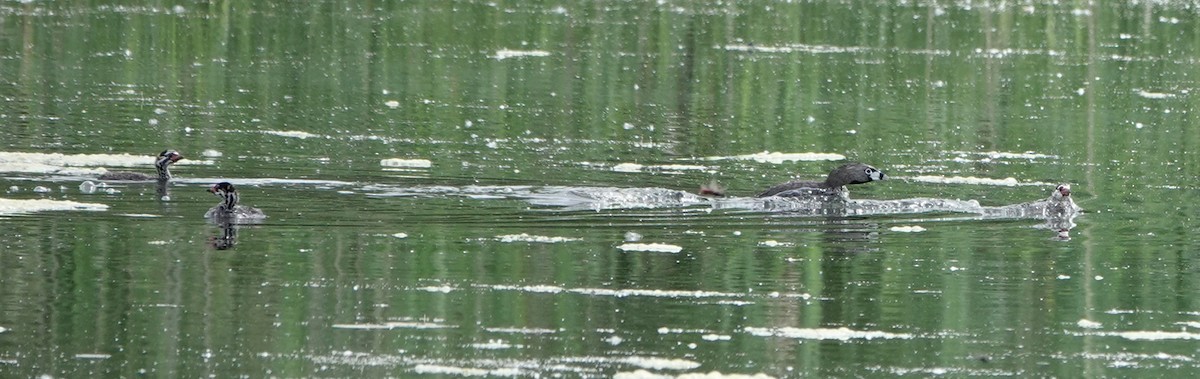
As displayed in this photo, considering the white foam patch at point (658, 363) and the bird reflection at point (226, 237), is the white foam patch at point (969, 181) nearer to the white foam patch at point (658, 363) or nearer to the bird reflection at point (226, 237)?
the bird reflection at point (226, 237)

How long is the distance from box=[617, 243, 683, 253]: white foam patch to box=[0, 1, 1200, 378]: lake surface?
0.02m

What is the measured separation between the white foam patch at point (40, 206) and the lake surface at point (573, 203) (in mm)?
42

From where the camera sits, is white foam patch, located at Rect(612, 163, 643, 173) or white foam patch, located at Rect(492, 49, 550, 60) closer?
white foam patch, located at Rect(612, 163, 643, 173)

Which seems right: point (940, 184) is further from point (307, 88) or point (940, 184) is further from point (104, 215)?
point (307, 88)

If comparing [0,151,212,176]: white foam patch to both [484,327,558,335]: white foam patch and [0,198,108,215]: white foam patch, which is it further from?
[484,327,558,335]: white foam patch

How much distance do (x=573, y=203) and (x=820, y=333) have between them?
5300mm

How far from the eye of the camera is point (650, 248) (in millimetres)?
12656

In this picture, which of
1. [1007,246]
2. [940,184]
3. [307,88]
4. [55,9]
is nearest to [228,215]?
[1007,246]

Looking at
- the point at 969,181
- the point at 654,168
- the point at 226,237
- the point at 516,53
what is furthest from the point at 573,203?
the point at 516,53

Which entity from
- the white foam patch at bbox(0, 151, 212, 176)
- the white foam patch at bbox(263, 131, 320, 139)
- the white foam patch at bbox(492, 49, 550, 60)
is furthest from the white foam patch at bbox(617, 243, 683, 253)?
the white foam patch at bbox(492, 49, 550, 60)

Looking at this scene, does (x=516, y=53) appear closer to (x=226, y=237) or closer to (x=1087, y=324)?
(x=226, y=237)

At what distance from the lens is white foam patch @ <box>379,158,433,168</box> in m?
17.0

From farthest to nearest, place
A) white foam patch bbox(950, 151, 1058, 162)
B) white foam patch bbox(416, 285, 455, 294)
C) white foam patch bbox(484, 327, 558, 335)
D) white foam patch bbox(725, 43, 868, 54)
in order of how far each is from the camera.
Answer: white foam patch bbox(725, 43, 868, 54) → white foam patch bbox(950, 151, 1058, 162) → white foam patch bbox(416, 285, 455, 294) → white foam patch bbox(484, 327, 558, 335)

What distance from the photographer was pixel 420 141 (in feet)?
62.8
